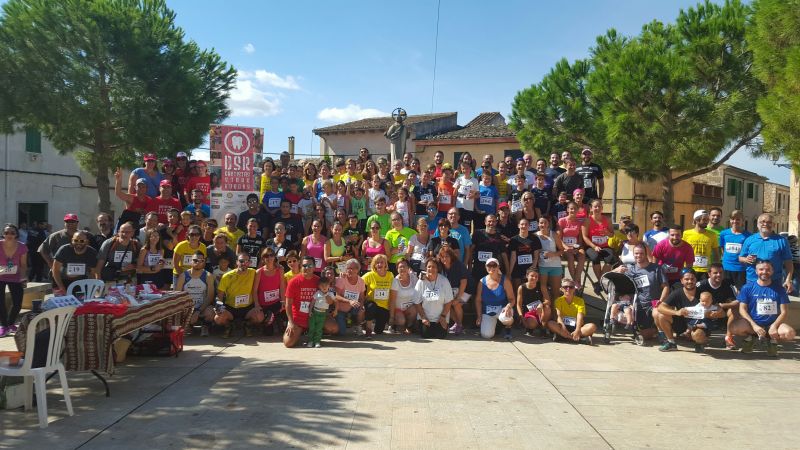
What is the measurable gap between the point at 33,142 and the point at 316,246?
64.6 feet

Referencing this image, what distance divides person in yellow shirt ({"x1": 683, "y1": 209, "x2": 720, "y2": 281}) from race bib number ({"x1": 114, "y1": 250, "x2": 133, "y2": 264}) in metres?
8.18

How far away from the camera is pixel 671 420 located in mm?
4797

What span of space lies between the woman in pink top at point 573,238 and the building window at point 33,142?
2191 cm

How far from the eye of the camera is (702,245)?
849cm

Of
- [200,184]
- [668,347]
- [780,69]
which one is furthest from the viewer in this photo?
[200,184]

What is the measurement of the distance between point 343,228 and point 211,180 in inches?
114

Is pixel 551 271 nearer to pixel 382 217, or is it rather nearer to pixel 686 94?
pixel 382 217

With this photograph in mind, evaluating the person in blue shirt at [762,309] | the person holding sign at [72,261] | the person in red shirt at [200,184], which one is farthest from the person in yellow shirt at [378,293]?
the person in blue shirt at [762,309]

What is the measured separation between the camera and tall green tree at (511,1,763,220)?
1664 cm

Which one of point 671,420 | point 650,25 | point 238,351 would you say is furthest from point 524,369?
point 650,25

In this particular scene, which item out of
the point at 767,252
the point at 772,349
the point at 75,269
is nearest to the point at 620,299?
the point at 772,349

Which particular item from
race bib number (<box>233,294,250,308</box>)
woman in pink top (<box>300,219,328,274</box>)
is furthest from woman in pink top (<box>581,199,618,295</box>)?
race bib number (<box>233,294,250,308</box>)

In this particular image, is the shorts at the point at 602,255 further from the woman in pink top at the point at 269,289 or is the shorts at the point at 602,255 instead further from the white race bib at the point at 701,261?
the woman in pink top at the point at 269,289

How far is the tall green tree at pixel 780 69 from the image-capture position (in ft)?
28.7
